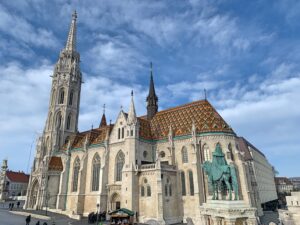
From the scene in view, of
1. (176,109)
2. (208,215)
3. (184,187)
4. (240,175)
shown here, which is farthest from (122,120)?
(208,215)

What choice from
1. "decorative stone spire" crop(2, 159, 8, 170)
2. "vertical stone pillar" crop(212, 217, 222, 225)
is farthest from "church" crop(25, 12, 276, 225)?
"decorative stone spire" crop(2, 159, 8, 170)

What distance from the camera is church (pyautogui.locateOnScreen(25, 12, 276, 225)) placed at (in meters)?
27.0

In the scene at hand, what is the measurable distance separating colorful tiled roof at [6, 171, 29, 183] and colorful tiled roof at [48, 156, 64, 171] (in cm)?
4570

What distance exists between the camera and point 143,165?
28.8 metres

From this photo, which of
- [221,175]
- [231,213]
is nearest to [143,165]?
[221,175]

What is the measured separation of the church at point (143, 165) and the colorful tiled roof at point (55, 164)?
0.17 m

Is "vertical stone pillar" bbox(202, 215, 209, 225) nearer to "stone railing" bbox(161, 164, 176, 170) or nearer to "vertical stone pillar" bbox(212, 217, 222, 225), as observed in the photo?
"vertical stone pillar" bbox(212, 217, 222, 225)

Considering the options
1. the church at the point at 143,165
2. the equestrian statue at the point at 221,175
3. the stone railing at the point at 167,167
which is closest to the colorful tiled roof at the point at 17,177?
the church at the point at 143,165

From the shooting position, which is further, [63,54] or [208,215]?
[63,54]

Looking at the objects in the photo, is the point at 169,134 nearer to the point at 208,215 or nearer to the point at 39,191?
the point at 208,215

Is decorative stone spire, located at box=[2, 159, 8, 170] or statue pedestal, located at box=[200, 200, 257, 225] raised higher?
decorative stone spire, located at box=[2, 159, 8, 170]

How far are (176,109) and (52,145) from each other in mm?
25408

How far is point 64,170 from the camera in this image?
3884 centimetres

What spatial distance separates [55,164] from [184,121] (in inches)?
973
